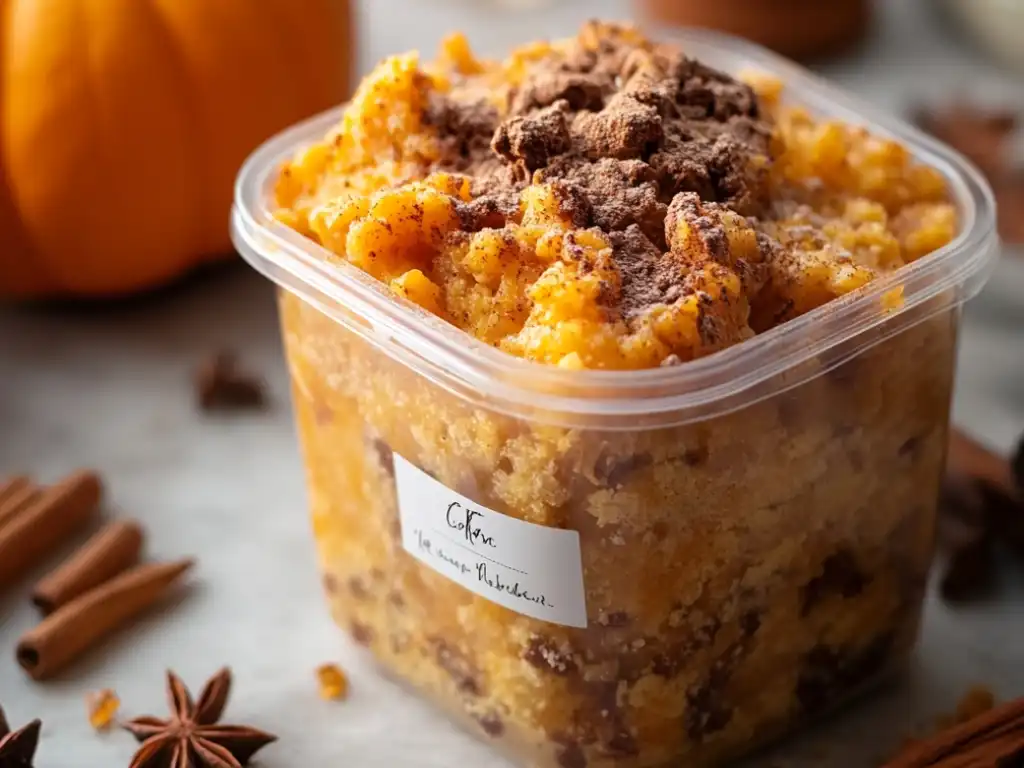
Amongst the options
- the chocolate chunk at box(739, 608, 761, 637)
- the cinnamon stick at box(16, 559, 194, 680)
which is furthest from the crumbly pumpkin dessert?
the cinnamon stick at box(16, 559, 194, 680)

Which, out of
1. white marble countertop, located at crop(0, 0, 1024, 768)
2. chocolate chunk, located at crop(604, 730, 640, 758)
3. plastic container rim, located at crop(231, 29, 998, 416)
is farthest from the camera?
white marble countertop, located at crop(0, 0, 1024, 768)

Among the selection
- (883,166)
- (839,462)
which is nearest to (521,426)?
(839,462)

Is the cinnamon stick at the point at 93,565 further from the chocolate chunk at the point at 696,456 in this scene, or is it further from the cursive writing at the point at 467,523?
the chocolate chunk at the point at 696,456

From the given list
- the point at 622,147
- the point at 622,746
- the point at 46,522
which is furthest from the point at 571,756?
the point at 46,522

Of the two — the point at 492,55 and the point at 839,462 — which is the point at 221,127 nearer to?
the point at 492,55

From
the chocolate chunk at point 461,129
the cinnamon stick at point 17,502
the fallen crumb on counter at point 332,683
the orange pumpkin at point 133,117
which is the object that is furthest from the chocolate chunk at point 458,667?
the orange pumpkin at point 133,117

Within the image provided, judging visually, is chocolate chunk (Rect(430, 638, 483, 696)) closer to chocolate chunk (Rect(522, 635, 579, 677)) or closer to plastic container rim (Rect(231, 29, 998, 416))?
chocolate chunk (Rect(522, 635, 579, 677))

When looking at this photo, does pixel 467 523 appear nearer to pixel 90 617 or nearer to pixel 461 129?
pixel 461 129
